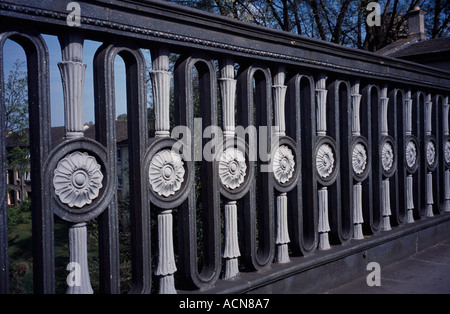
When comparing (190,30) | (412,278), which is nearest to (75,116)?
(190,30)

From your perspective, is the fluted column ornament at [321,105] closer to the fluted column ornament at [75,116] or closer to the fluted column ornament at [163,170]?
the fluted column ornament at [163,170]

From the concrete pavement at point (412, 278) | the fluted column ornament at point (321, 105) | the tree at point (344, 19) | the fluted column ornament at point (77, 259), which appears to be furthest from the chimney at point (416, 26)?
the fluted column ornament at point (77, 259)

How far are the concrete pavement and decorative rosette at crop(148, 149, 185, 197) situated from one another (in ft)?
4.82

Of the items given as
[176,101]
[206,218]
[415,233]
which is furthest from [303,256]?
[415,233]

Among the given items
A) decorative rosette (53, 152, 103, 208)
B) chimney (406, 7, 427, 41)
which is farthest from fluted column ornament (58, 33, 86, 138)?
chimney (406, 7, 427, 41)

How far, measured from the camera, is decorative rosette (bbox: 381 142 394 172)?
13.7ft

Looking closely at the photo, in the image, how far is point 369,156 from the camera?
Answer: 3953mm

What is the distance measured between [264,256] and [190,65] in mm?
1247

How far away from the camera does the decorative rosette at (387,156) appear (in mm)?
4188

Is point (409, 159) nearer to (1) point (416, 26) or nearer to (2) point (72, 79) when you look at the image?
(2) point (72, 79)

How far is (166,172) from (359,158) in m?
2.00

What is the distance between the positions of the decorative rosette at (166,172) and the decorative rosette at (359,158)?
5.93 feet
